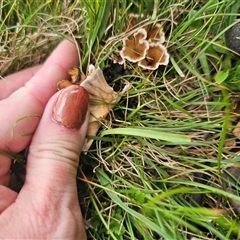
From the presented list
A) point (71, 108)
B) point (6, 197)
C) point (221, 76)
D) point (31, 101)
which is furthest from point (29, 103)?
point (221, 76)

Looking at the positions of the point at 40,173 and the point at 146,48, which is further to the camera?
the point at 146,48

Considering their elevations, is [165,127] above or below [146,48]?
below

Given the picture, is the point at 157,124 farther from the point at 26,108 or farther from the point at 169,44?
the point at 26,108

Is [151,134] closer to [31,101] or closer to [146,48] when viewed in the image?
[146,48]

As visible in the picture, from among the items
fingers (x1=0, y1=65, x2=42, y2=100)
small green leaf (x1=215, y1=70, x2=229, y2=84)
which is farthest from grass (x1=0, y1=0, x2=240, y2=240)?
fingers (x1=0, y1=65, x2=42, y2=100)

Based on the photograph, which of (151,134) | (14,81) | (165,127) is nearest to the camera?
(151,134)

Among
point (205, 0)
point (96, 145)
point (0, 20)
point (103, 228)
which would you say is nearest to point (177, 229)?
point (103, 228)
